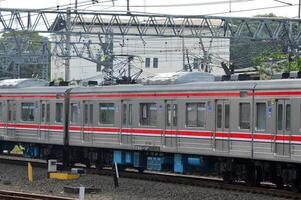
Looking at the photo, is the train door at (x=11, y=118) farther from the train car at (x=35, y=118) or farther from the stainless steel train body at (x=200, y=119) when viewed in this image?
the stainless steel train body at (x=200, y=119)

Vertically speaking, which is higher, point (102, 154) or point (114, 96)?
point (114, 96)

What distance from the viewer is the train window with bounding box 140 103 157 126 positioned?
84.3 feet

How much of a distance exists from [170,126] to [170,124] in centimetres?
6

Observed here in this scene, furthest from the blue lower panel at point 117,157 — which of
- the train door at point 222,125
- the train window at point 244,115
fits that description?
the train window at point 244,115

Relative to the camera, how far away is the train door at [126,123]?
26.6 meters

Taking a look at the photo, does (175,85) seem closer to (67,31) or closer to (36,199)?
(36,199)

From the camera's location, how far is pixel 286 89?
68.8ft

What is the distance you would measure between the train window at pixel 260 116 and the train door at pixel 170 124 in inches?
140

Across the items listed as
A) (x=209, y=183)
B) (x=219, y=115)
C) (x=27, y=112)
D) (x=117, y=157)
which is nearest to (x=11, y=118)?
(x=27, y=112)

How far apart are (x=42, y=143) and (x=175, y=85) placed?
803 cm

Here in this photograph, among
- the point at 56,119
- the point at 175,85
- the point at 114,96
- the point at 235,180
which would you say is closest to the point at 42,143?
the point at 56,119

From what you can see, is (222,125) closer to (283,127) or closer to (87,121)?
(283,127)

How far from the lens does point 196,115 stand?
78.9ft

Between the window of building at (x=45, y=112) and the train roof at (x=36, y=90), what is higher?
the train roof at (x=36, y=90)
